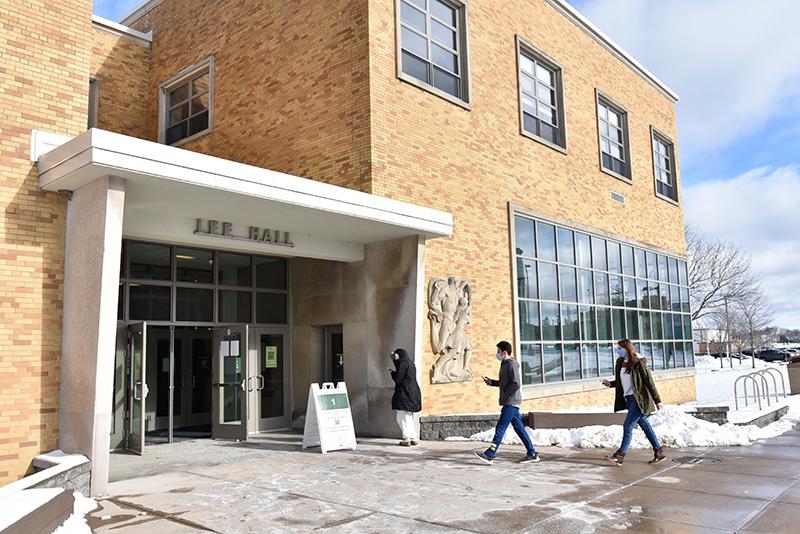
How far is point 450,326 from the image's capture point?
1377 centimetres

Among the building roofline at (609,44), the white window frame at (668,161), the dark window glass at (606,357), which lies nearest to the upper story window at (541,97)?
the building roofline at (609,44)

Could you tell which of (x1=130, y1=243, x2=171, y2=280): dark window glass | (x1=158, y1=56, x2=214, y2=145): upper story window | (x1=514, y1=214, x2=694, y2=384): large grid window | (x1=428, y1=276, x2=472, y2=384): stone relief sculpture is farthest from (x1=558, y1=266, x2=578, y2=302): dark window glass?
(x1=130, y1=243, x2=171, y2=280): dark window glass

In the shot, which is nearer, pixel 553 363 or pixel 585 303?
pixel 553 363

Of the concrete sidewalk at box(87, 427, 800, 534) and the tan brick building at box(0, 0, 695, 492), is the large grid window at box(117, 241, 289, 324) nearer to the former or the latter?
the tan brick building at box(0, 0, 695, 492)

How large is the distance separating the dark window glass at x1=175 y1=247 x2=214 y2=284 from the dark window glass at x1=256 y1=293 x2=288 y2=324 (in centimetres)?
129

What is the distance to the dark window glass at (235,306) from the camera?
46.3 ft

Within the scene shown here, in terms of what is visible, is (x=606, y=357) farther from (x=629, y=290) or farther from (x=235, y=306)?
(x=235, y=306)

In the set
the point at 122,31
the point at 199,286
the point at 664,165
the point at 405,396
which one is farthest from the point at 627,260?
the point at 122,31

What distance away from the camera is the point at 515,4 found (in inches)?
688

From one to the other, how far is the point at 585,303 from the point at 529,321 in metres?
3.22

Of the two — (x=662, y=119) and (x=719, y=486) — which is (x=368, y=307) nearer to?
(x=719, y=486)

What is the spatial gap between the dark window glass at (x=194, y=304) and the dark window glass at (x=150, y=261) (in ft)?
1.67

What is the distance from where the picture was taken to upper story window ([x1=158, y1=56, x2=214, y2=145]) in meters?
16.9

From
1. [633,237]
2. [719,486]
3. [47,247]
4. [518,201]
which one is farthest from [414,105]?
[633,237]
